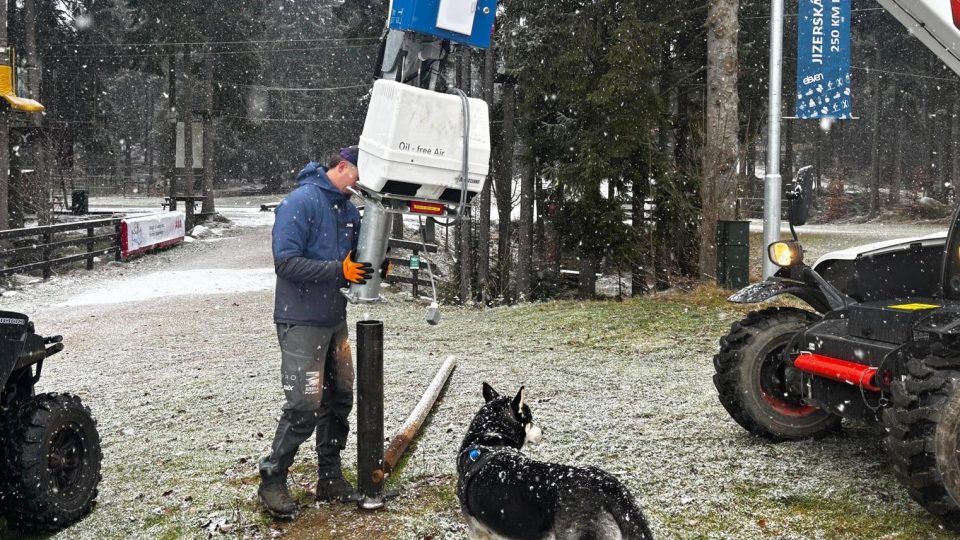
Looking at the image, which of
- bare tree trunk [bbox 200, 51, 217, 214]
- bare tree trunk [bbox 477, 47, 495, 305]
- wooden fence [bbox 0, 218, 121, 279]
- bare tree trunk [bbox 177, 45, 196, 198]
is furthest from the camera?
bare tree trunk [bbox 200, 51, 217, 214]

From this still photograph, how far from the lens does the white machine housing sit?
414cm

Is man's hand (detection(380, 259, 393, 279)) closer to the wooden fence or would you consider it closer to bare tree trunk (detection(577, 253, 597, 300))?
the wooden fence

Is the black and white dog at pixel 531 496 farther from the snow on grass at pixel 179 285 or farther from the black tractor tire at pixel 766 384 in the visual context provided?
the snow on grass at pixel 179 285

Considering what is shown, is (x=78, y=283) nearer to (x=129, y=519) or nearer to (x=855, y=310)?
(x=129, y=519)

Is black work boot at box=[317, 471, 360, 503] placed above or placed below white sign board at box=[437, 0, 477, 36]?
below

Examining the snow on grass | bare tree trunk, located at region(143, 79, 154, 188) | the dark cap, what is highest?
bare tree trunk, located at region(143, 79, 154, 188)

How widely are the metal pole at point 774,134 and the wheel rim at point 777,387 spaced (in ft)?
21.7

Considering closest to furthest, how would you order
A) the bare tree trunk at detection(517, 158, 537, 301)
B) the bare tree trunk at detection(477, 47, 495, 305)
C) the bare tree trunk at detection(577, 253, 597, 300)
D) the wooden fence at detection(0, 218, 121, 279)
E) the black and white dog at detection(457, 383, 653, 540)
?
→ the black and white dog at detection(457, 383, 653, 540)
the wooden fence at detection(0, 218, 121, 279)
the bare tree trunk at detection(577, 253, 597, 300)
the bare tree trunk at detection(477, 47, 495, 305)
the bare tree trunk at detection(517, 158, 537, 301)

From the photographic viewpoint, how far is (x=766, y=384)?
5688 mm

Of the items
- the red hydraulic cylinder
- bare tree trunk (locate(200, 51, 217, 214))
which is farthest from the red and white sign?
the red hydraulic cylinder

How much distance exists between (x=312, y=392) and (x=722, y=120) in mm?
11901

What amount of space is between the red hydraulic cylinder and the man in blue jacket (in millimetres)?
2763

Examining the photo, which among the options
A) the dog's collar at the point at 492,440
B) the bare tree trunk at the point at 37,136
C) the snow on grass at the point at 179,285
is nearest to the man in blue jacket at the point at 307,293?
the dog's collar at the point at 492,440

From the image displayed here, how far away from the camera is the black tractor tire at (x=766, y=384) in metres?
5.60
